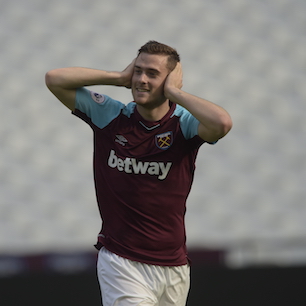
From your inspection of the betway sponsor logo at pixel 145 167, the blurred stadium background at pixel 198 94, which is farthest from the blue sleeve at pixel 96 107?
the blurred stadium background at pixel 198 94

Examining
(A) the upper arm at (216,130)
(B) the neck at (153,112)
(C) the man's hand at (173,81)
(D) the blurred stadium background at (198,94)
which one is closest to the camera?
(A) the upper arm at (216,130)

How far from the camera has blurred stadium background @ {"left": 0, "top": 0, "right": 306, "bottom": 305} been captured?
5602 mm

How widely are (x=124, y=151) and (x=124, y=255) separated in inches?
19.1

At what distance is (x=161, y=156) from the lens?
252 cm

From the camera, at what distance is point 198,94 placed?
6.17m

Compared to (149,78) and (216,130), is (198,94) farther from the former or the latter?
(216,130)

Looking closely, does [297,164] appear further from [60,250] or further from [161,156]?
[161,156]

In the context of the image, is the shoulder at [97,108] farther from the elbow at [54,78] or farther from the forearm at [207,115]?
the forearm at [207,115]

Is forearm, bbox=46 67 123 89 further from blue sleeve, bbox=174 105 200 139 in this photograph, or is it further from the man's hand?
blue sleeve, bbox=174 105 200 139

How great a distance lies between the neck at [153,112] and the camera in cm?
257

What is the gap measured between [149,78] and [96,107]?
310 mm

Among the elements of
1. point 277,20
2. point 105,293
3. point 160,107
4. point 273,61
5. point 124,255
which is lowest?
point 105,293

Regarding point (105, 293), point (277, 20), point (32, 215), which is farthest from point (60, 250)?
point (277, 20)

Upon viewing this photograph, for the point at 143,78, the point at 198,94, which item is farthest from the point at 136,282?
the point at 198,94
